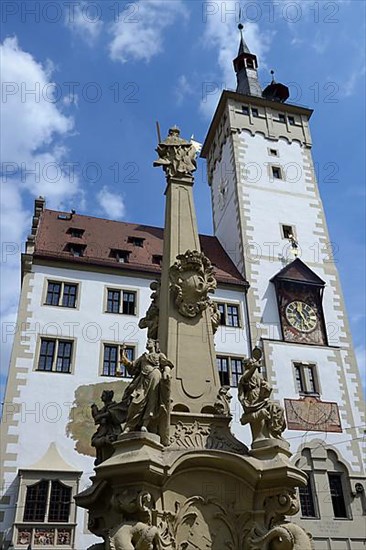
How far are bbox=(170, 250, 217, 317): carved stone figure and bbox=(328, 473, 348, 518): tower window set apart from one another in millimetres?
13847

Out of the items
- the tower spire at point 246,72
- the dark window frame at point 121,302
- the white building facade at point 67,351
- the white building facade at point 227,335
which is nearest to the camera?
the white building facade at point 67,351

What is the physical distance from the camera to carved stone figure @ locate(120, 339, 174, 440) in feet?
20.4

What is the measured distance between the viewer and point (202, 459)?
621 cm

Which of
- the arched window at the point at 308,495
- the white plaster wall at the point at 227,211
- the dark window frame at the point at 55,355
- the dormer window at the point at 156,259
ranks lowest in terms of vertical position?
the arched window at the point at 308,495

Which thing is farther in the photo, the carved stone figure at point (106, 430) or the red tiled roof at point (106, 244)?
the red tiled roof at point (106, 244)

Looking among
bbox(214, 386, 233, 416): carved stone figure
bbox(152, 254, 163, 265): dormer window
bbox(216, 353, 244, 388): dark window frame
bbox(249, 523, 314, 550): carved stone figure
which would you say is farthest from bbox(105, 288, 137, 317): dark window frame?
bbox(249, 523, 314, 550): carved stone figure

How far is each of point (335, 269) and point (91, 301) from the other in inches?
470

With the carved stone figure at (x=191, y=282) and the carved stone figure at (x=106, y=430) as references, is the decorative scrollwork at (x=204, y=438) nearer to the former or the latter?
the carved stone figure at (x=106, y=430)

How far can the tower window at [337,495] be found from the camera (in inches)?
730

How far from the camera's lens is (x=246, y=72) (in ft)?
113

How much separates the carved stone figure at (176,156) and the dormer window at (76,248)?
39.5 feet

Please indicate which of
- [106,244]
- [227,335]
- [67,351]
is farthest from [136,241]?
[67,351]

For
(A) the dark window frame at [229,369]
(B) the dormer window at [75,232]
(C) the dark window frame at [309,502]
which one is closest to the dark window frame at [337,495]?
(C) the dark window frame at [309,502]

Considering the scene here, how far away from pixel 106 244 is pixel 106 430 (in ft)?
54.6
